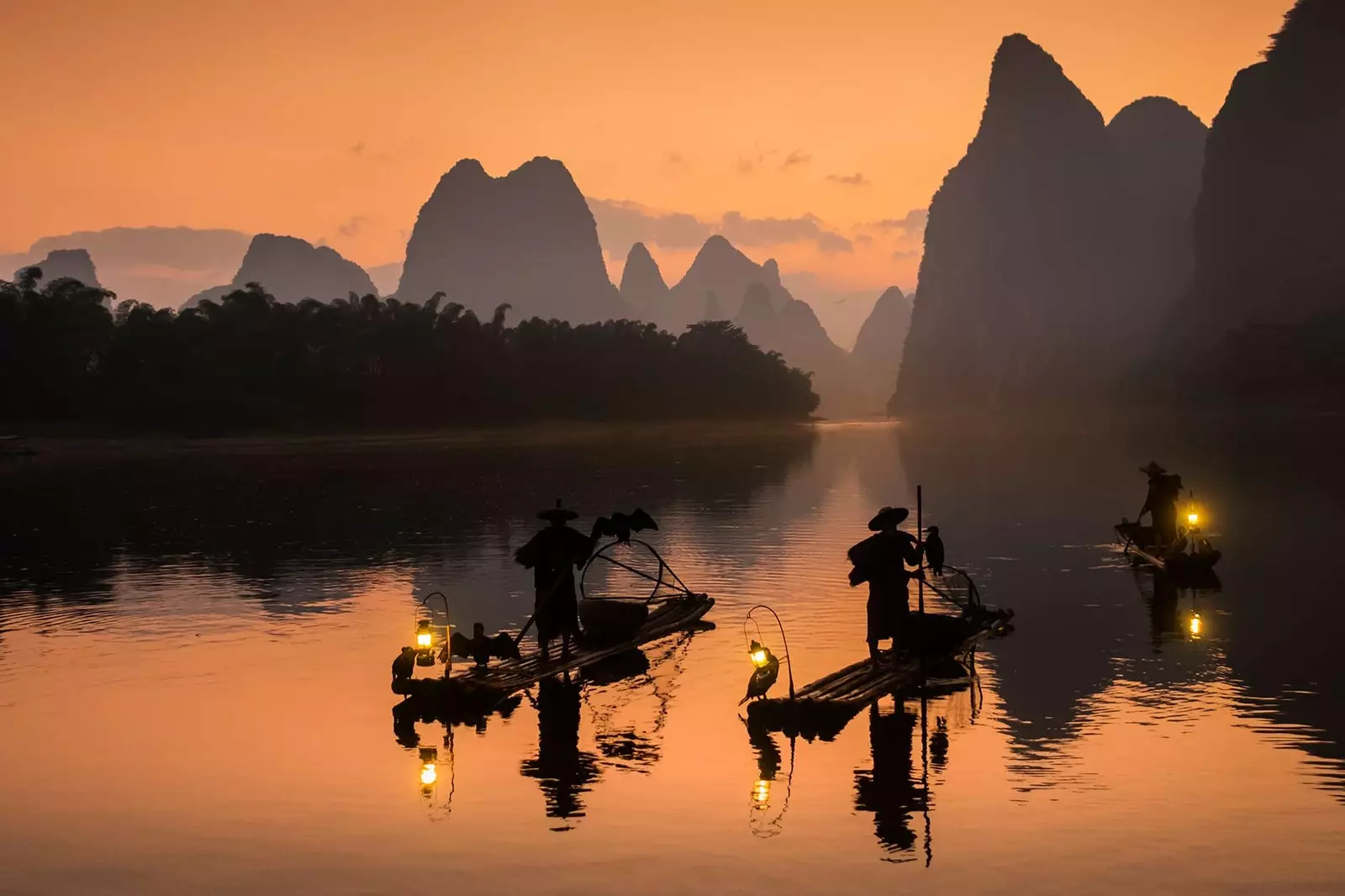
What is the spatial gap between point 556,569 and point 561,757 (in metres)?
6.03

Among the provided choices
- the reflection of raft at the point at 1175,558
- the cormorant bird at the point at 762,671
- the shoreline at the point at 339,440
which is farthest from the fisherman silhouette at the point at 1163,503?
the shoreline at the point at 339,440

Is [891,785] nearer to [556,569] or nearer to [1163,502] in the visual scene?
[556,569]

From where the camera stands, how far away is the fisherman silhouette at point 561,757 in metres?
15.1

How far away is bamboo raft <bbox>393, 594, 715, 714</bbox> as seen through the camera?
61.3 feet

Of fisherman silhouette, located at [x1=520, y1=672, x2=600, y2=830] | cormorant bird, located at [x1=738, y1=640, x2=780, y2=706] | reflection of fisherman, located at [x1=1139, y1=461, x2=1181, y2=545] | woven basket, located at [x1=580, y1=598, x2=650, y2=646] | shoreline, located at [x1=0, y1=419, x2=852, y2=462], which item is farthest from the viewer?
shoreline, located at [x1=0, y1=419, x2=852, y2=462]

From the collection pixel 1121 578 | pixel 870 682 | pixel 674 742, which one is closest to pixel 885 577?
pixel 870 682

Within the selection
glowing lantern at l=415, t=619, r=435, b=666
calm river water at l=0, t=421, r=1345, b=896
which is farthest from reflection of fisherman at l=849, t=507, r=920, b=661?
glowing lantern at l=415, t=619, r=435, b=666

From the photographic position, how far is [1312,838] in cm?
1312

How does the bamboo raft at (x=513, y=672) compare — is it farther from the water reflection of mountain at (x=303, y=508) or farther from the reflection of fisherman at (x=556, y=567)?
the water reflection of mountain at (x=303, y=508)

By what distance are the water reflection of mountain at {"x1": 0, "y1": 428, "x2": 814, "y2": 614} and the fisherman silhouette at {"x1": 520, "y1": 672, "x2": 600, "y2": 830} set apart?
9393 mm

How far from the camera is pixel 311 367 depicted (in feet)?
414

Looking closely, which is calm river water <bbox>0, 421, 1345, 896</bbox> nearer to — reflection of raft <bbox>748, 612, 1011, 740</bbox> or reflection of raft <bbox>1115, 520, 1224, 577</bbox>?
reflection of raft <bbox>748, 612, 1011, 740</bbox>

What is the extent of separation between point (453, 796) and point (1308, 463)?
64950mm

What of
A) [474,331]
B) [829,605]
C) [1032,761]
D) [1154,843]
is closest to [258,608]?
[829,605]
